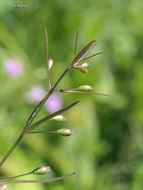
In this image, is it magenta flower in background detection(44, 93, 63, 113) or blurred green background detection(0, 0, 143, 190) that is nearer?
blurred green background detection(0, 0, 143, 190)

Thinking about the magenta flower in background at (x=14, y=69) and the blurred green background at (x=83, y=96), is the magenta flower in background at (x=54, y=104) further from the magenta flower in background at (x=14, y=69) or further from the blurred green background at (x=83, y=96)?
the magenta flower in background at (x=14, y=69)

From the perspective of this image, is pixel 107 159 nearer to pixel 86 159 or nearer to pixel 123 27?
pixel 86 159

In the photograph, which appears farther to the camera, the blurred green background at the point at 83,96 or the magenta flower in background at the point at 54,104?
the magenta flower in background at the point at 54,104

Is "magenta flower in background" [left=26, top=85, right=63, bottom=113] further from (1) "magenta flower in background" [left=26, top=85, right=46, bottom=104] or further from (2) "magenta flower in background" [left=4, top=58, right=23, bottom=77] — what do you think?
(2) "magenta flower in background" [left=4, top=58, right=23, bottom=77]

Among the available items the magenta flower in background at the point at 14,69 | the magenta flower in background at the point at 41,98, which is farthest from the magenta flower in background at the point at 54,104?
the magenta flower in background at the point at 14,69

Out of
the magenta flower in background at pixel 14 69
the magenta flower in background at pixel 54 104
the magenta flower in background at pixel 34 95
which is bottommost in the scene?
the magenta flower in background at pixel 54 104

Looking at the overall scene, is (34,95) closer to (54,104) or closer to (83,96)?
(54,104)

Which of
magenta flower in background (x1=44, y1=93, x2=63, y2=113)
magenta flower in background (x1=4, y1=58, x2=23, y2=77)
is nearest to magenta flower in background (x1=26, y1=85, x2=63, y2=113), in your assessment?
magenta flower in background (x1=44, y1=93, x2=63, y2=113)
